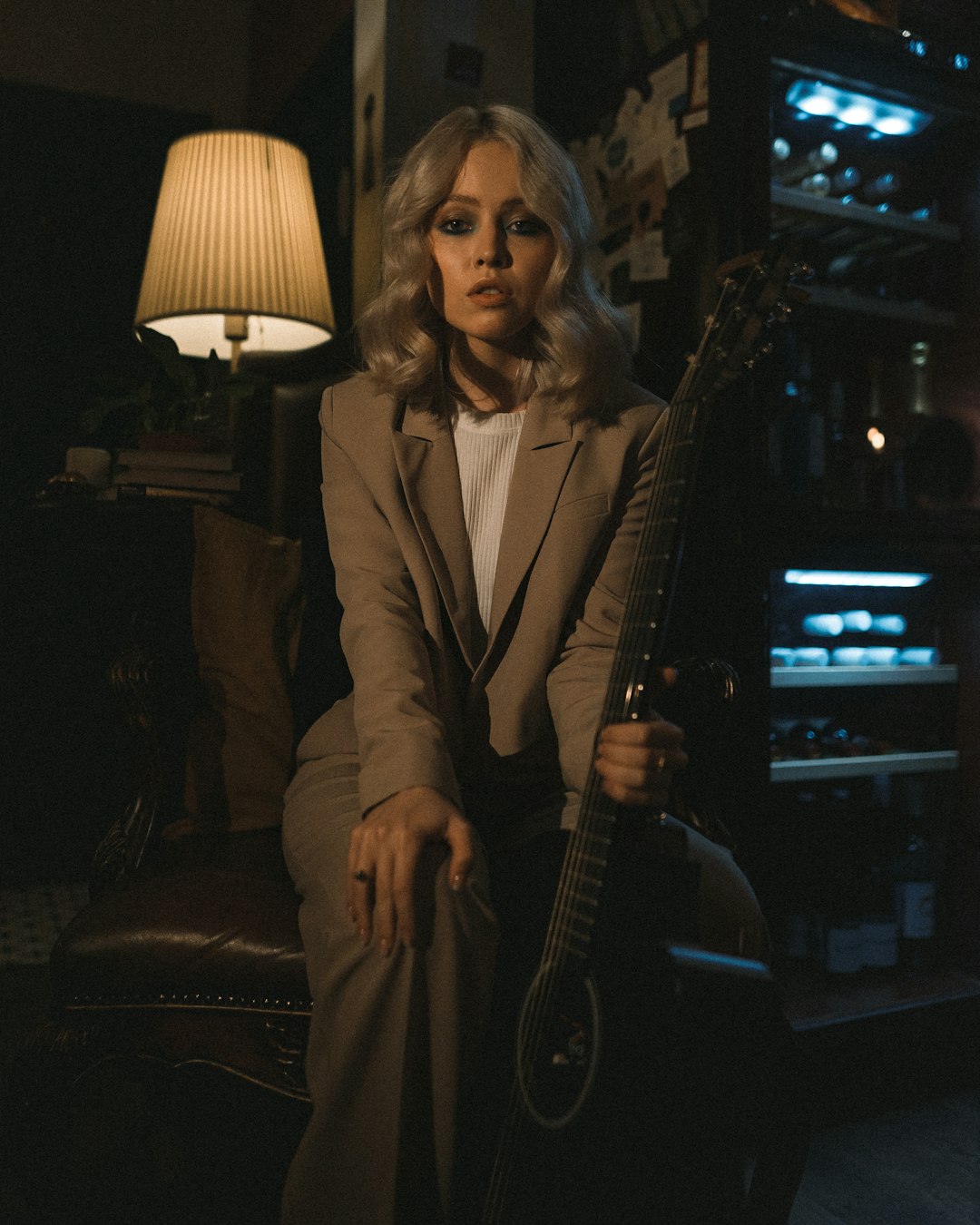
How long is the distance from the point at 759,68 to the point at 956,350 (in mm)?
805

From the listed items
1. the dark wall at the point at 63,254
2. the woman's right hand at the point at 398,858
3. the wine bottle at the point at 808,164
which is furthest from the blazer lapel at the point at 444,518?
the dark wall at the point at 63,254

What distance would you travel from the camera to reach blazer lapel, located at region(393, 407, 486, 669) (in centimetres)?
125

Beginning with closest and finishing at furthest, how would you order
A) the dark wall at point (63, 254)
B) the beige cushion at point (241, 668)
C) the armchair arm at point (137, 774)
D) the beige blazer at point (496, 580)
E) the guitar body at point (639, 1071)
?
1. the guitar body at point (639, 1071)
2. the beige blazer at point (496, 580)
3. the armchair arm at point (137, 774)
4. the beige cushion at point (241, 668)
5. the dark wall at point (63, 254)

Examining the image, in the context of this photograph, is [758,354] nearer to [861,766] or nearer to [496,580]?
[496,580]

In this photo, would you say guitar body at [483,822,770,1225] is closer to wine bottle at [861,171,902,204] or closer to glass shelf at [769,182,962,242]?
glass shelf at [769,182,962,242]

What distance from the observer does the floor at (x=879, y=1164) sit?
55.5 inches

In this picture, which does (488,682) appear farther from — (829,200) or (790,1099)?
(829,200)

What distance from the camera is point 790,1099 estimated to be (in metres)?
0.90

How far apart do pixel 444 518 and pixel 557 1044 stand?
2.17ft

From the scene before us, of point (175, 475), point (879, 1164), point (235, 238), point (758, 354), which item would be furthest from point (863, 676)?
point (235, 238)

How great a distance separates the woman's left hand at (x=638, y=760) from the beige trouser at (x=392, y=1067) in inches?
7.7

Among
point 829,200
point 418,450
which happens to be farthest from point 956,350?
point 418,450

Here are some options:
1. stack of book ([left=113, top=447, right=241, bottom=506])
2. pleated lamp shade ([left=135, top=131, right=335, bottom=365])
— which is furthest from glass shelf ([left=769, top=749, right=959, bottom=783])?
pleated lamp shade ([left=135, top=131, right=335, bottom=365])

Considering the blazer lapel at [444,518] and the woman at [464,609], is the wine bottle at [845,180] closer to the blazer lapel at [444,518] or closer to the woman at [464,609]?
the woman at [464,609]
